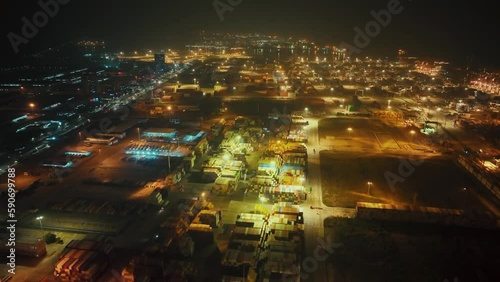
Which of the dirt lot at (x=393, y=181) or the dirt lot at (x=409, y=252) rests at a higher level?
the dirt lot at (x=393, y=181)

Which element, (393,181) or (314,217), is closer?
(314,217)

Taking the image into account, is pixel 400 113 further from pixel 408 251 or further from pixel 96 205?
pixel 96 205

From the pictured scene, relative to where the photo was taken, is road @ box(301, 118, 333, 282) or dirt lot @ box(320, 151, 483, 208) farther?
dirt lot @ box(320, 151, 483, 208)

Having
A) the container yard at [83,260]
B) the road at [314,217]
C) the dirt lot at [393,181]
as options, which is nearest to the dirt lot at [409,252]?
the road at [314,217]

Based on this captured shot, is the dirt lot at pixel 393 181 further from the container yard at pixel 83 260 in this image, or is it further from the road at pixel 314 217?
the container yard at pixel 83 260

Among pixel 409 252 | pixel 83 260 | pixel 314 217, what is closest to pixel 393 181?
pixel 314 217

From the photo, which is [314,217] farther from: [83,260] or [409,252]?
[83,260]

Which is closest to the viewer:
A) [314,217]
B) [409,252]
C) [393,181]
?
[409,252]

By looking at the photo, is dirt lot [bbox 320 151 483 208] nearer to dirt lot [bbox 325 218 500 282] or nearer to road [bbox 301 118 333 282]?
road [bbox 301 118 333 282]

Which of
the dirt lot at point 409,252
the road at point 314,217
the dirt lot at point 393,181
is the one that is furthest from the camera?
the dirt lot at point 393,181

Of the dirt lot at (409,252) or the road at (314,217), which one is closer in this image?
the dirt lot at (409,252)

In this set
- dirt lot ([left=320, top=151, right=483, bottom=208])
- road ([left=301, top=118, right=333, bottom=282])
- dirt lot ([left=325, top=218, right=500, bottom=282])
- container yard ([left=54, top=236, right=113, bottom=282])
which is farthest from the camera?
dirt lot ([left=320, top=151, right=483, bottom=208])

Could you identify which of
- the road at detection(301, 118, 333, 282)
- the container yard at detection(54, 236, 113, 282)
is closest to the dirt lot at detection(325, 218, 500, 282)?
the road at detection(301, 118, 333, 282)
